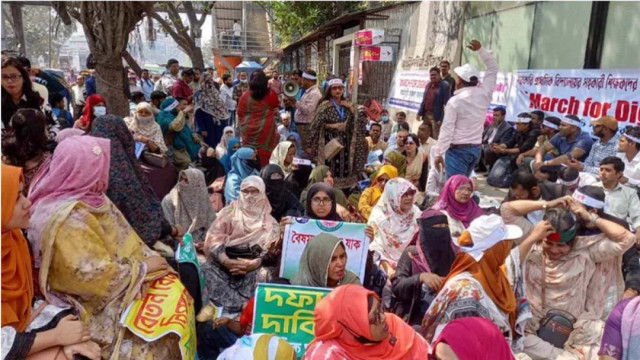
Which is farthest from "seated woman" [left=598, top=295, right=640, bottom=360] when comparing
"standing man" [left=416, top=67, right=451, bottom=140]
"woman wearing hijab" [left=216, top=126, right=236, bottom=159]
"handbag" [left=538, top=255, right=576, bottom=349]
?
"standing man" [left=416, top=67, right=451, bottom=140]

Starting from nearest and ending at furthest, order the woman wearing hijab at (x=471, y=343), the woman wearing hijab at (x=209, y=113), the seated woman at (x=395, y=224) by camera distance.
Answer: the woman wearing hijab at (x=471, y=343) → the seated woman at (x=395, y=224) → the woman wearing hijab at (x=209, y=113)

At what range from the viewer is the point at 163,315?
2223 millimetres

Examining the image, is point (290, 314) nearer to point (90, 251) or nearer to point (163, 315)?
point (163, 315)

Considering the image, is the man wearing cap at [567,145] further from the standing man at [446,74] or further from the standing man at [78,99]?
the standing man at [78,99]

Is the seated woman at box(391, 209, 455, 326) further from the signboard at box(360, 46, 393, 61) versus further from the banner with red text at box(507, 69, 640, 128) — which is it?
the signboard at box(360, 46, 393, 61)

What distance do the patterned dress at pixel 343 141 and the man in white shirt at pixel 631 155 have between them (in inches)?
102

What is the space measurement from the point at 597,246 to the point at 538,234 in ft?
1.48

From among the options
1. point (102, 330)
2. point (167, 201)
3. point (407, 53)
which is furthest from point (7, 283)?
point (407, 53)

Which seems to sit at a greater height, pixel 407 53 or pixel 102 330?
pixel 407 53

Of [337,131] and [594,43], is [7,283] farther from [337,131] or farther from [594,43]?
[594,43]

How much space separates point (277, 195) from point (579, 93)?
15.6ft

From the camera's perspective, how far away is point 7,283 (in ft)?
5.90

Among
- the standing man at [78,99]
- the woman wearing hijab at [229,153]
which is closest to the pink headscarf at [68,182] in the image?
the woman wearing hijab at [229,153]

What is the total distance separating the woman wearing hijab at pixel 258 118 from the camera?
587 centimetres
